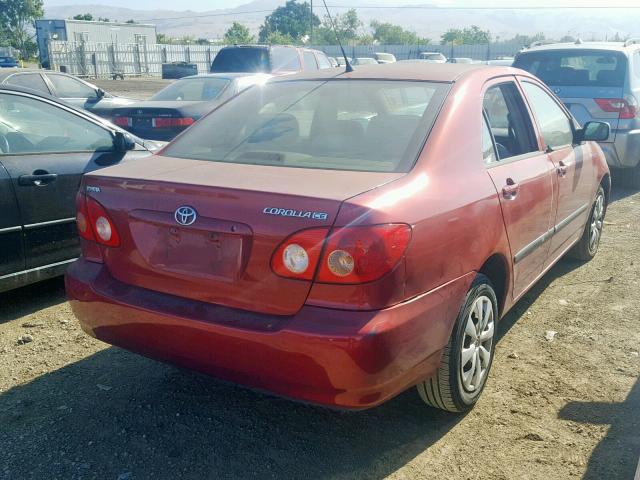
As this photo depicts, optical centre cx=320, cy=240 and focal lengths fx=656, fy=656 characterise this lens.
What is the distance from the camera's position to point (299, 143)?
3.24 meters

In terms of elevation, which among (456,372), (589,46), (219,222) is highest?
(589,46)

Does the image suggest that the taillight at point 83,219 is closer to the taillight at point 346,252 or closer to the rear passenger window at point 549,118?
the taillight at point 346,252

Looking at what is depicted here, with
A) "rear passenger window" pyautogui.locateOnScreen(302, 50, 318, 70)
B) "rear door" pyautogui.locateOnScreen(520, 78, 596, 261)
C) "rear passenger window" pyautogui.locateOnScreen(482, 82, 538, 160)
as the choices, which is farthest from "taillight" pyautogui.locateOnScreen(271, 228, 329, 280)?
"rear passenger window" pyautogui.locateOnScreen(302, 50, 318, 70)

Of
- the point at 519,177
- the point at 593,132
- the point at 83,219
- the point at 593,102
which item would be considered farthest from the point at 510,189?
the point at 593,102

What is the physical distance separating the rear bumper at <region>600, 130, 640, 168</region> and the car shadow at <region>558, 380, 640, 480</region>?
16.9 feet

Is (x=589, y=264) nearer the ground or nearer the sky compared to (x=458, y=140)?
Answer: nearer the ground

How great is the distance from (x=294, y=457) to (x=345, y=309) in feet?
2.76

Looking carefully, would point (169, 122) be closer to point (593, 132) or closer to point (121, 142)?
point (121, 142)

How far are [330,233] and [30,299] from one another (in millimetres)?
3186

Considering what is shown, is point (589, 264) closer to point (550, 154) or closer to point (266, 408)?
point (550, 154)

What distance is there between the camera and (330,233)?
243 centimetres

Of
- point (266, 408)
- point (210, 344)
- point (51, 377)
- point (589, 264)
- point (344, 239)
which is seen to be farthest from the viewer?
point (589, 264)

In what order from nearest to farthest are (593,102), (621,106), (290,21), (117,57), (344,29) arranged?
1. (621,106)
2. (593,102)
3. (117,57)
4. (344,29)
5. (290,21)

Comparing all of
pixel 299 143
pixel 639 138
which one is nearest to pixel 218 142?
pixel 299 143
